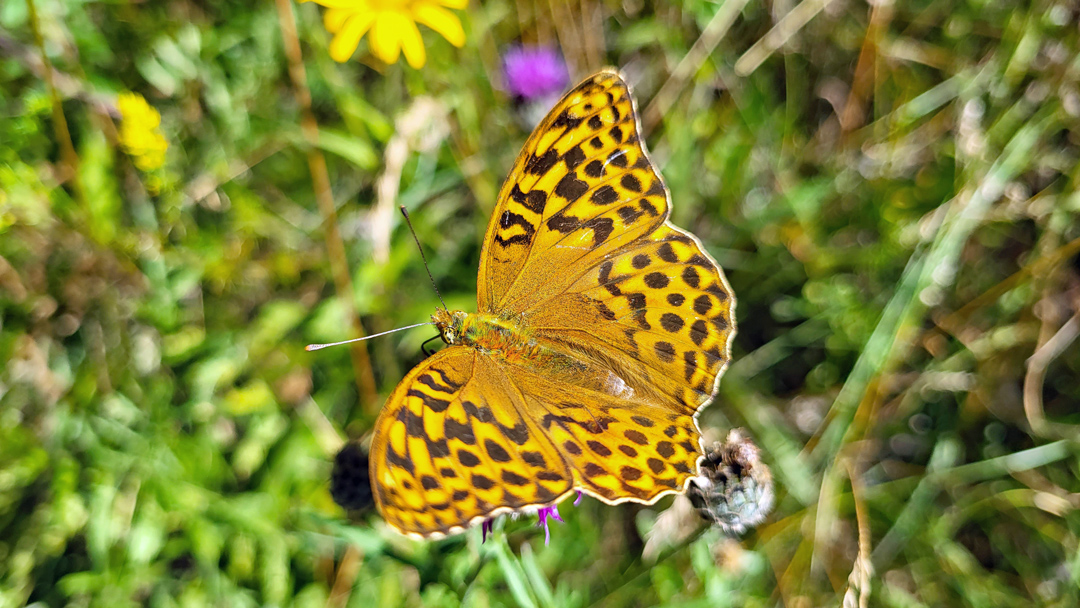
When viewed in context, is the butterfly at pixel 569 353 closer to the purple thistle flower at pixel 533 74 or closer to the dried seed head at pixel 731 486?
the dried seed head at pixel 731 486

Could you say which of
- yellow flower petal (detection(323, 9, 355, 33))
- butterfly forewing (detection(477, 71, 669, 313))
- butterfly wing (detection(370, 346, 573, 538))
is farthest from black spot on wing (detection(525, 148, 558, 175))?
yellow flower petal (detection(323, 9, 355, 33))

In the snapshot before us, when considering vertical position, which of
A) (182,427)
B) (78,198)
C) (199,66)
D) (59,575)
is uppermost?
(199,66)

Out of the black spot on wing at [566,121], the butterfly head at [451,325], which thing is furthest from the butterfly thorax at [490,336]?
the black spot on wing at [566,121]

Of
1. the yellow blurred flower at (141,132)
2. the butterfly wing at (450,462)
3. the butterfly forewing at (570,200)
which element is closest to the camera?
Answer: the butterfly wing at (450,462)

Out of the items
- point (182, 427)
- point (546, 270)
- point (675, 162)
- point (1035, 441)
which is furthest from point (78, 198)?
point (1035, 441)

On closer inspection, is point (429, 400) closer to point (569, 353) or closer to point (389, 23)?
point (569, 353)

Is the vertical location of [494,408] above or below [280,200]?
above

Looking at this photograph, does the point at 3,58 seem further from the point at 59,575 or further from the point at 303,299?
the point at 59,575
